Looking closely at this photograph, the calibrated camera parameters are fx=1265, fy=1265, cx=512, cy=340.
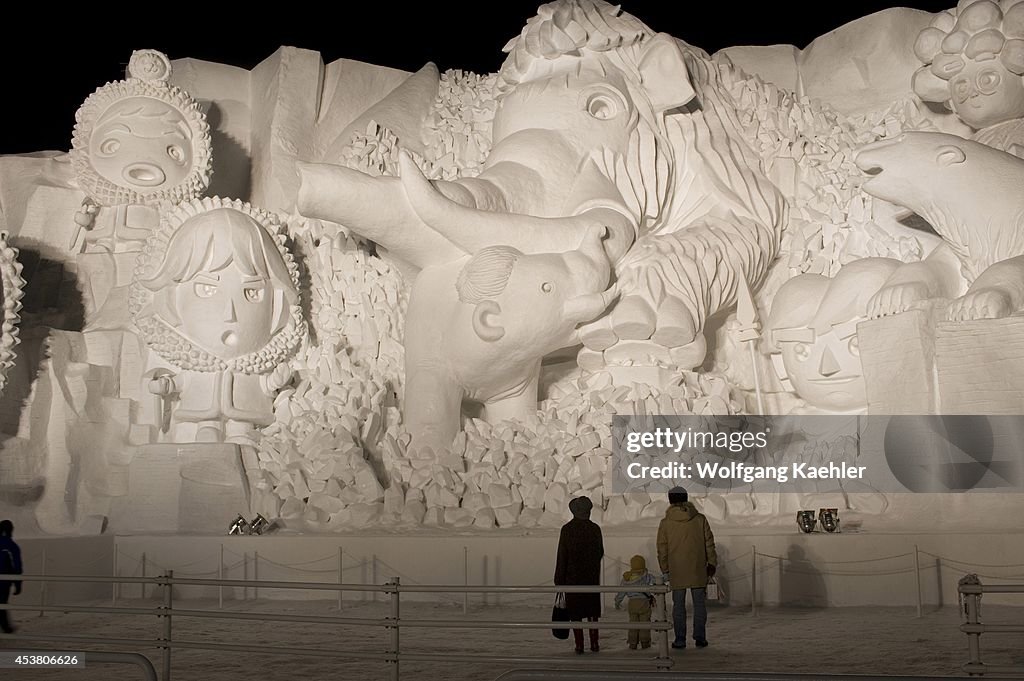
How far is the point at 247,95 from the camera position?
12.3 metres

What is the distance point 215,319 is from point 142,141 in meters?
1.95

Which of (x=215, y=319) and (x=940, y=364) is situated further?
(x=215, y=319)

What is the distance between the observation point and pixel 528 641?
20.2 ft

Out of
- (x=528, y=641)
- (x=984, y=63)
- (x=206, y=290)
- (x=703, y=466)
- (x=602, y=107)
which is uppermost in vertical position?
(x=984, y=63)

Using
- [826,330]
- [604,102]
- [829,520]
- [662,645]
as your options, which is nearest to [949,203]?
[826,330]

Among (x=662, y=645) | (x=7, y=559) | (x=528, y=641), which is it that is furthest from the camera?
(x=7, y=559)

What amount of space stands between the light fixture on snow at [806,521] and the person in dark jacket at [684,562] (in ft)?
6.90

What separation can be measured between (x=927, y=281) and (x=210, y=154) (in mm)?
5986

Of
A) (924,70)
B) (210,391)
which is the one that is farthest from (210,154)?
(924,70)

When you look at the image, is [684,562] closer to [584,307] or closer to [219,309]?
[584,307]

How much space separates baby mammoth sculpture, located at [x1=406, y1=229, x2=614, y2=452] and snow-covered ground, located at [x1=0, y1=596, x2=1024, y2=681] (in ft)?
6.80

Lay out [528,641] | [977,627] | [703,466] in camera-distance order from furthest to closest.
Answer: [703,466]
[528,641]
[977,627]

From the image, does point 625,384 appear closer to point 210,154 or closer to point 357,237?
point 357,237

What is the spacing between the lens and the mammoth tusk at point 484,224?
872 cm
